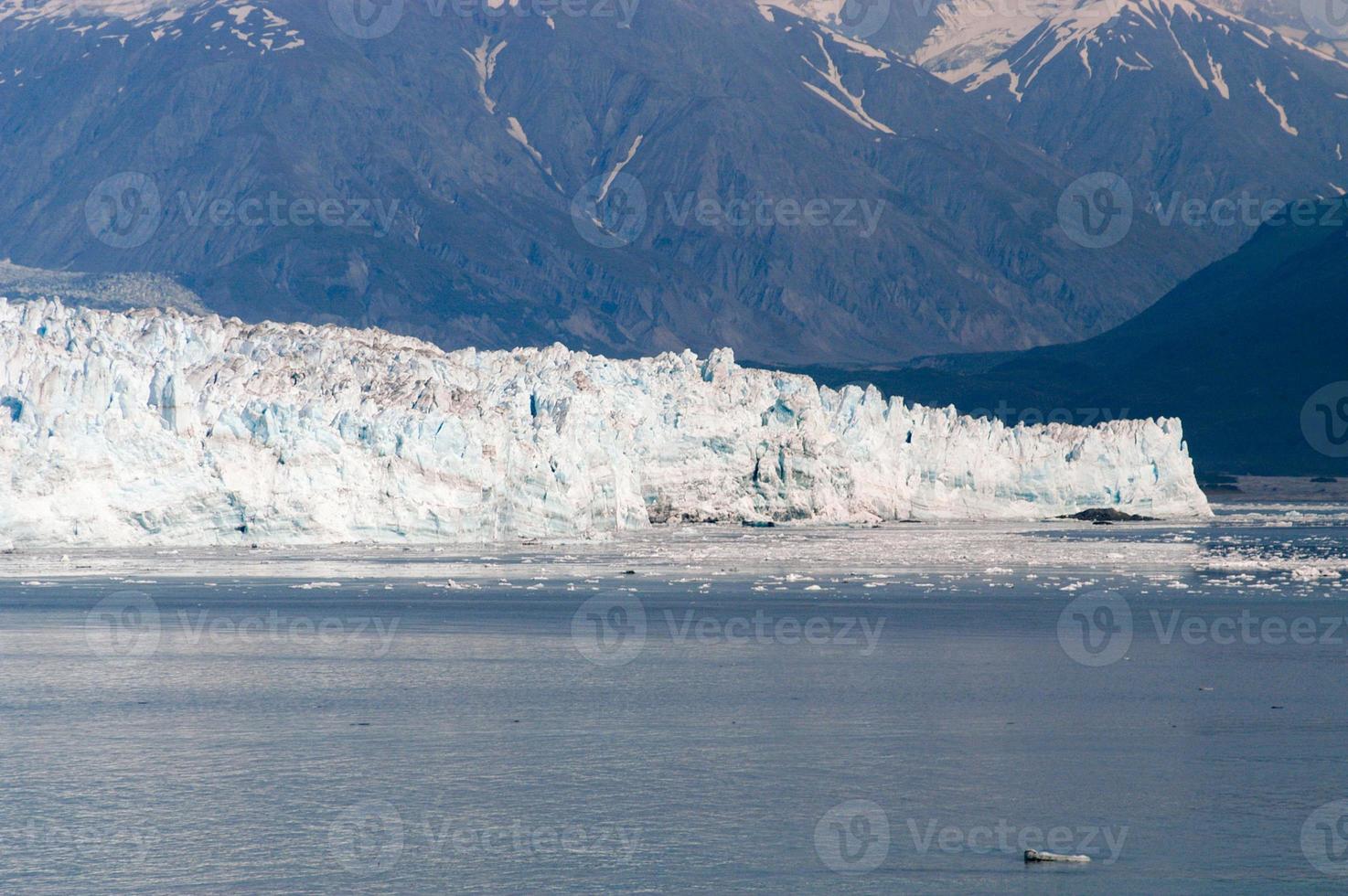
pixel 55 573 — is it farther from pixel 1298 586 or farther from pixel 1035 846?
pixel 1035 846

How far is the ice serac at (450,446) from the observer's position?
2121 inches

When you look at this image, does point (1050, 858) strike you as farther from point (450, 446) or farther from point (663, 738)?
point (450, 446)

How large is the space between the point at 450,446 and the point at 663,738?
35.0 metres

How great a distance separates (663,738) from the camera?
84.8 ft

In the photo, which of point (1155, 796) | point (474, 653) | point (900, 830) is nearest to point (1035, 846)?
point (900, 830)

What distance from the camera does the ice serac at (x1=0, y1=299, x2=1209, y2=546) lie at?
177 ft

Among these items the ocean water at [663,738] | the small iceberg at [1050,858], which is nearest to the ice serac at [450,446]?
the ocean water at [663,738]

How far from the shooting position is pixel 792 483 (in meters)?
81.7

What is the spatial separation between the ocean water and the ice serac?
197 inches

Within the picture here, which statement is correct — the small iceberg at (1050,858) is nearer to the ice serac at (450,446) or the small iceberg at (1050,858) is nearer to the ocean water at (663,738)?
the ocean water at (663,738)

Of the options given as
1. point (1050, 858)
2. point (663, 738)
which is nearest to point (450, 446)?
point (663, 738)

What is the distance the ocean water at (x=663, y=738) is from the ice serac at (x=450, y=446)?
4.99 meters

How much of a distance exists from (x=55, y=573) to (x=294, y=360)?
20.1m

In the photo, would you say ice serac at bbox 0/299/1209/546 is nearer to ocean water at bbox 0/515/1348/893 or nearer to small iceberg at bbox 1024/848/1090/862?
ocean water at bbox 0/515/1348/893
